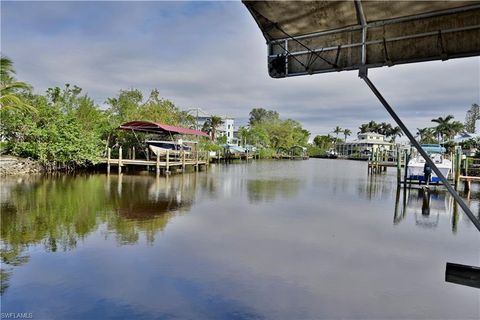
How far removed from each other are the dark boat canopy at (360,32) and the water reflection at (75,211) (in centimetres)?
521

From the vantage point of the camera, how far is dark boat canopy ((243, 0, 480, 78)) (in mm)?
3262

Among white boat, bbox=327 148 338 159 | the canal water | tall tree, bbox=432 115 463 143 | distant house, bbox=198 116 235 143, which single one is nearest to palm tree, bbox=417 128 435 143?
tall tree, bbox=432 115 463 143

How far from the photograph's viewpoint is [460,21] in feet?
10.9

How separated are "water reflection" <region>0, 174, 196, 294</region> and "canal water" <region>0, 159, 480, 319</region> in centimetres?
4

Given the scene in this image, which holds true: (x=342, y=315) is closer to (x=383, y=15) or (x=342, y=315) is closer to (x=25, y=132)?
(x=383, y=15)

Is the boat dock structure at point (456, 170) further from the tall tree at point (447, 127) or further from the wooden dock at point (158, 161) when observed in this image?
the tall tree at point (447, 127)

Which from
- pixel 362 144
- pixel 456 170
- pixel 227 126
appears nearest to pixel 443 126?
pixel 362 144

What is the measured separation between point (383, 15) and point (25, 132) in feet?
72.4

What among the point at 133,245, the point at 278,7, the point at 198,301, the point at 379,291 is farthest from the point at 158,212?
the point at 278,7

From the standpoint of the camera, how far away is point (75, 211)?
35.2ft

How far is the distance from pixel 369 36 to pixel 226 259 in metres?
4.78

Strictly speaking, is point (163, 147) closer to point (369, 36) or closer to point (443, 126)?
point (369, 36)

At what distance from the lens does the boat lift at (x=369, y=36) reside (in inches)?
128

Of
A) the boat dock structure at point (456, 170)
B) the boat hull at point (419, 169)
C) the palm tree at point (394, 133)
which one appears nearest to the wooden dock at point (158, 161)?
the boat dock structure at point (456, 170)
